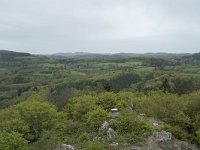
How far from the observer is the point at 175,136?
46188 mm

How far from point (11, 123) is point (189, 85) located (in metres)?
82.8

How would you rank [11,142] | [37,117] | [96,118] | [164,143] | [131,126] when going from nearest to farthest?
[11,142], [164,143], [131,126], [96,118], [37,117]

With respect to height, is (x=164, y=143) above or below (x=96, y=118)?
below

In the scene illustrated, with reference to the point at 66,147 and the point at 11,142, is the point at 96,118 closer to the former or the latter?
the point at 66,147

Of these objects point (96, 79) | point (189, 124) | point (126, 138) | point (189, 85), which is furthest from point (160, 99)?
point (96, 79)

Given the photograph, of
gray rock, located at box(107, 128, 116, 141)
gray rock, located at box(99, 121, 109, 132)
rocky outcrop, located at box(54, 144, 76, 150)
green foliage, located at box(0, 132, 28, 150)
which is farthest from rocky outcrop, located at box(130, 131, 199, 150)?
green foliage, located at box(0, 132, 28, 150)

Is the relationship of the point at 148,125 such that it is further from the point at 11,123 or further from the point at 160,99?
the point at 11,123

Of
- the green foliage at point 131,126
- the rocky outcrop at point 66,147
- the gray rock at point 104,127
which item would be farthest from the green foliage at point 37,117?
the green foliage at point 131,126

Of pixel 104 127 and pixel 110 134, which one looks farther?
pixel 104 127

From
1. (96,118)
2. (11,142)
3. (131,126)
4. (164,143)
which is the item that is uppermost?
(96,118)

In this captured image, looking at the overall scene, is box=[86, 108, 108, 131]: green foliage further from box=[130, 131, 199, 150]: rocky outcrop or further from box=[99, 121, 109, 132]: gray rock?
box=[130, 131, 199, 150]: rocky outcrop

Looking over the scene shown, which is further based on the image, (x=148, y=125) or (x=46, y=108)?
(x=46, y=108)

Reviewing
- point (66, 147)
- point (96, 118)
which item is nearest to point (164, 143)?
point (96, 118)

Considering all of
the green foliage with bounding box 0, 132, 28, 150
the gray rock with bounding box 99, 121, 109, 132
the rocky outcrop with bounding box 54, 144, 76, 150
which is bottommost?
the rocky outcrop with bounding box 54, 144, 76, 150
